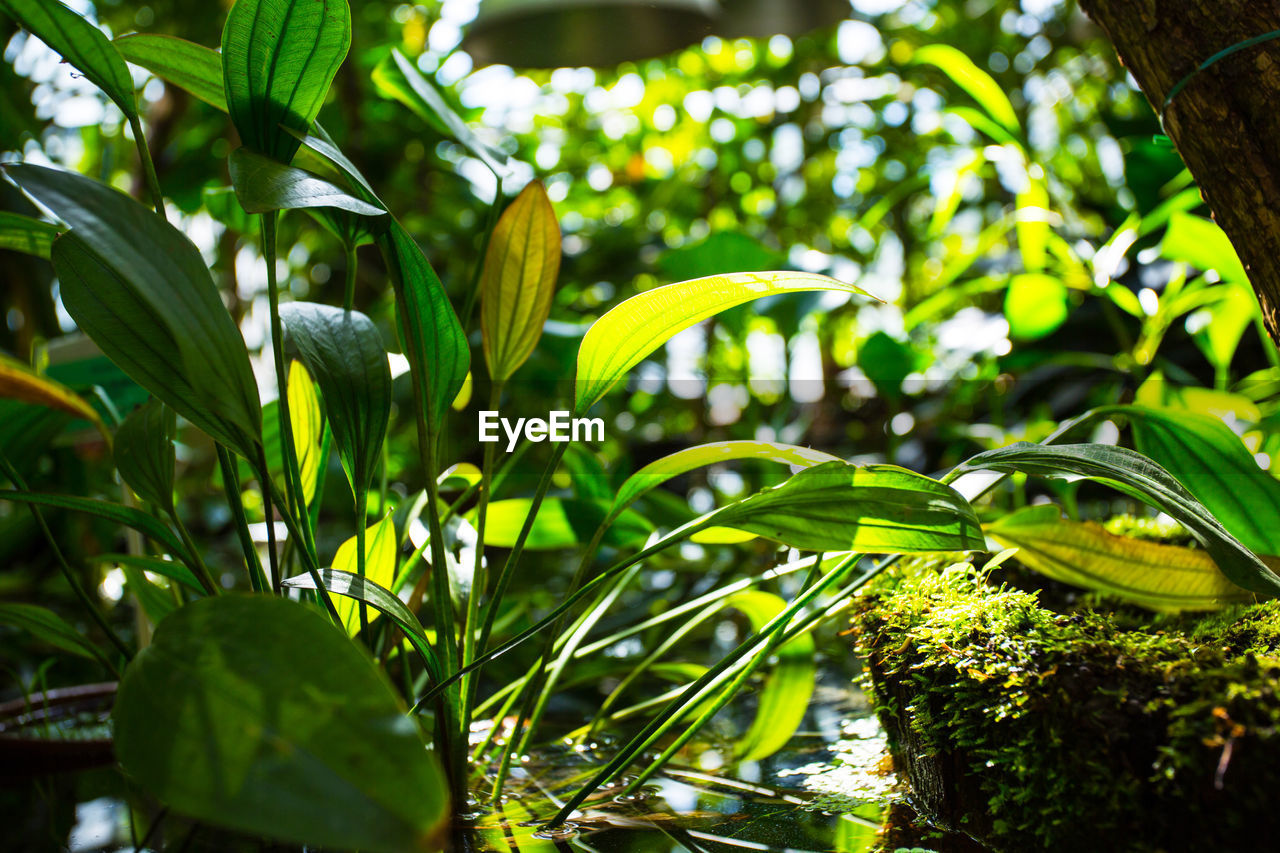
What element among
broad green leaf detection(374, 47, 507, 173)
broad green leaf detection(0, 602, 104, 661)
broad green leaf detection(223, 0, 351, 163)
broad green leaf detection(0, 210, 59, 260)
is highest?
broad green leaf detection(374, 47, 507, 173)

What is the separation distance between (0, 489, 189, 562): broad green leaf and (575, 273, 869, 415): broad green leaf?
10.5 inches

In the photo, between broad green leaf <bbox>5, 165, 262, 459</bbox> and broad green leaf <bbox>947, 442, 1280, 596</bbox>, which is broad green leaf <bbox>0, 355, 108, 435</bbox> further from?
broad green leaf <bbox>947, 442, 1280, 596</bbox>

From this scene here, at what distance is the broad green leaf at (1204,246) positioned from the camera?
2.22ft

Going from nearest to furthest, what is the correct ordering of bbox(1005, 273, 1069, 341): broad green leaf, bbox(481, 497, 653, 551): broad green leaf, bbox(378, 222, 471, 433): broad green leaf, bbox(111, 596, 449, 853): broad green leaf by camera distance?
bbox(111, 596, 449, 853): broad green leaf < bbox(378, 222, 471, 433): broad green leaf < bbox(481, 497, 653, 551): broad green leaf < bbox(1005, 273, 1069, 341): broad green leaf

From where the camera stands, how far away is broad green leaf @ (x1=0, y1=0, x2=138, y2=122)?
41cm

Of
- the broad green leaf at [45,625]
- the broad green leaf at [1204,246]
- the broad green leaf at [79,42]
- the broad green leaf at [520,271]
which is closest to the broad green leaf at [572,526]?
the broad green leaf at [520,271]

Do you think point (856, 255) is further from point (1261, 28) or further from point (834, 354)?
point (1261, 28)

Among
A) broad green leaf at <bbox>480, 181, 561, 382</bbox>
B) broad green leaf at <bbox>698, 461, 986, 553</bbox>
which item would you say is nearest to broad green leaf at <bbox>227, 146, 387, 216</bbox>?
broad green leaf at <bbox>480, 181, 561, 382</bbox>

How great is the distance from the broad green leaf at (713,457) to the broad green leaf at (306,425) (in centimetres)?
27

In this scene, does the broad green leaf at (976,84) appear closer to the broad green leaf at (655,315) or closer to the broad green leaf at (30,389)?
the broad green leaf at (655,315)

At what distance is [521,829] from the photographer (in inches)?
19.0

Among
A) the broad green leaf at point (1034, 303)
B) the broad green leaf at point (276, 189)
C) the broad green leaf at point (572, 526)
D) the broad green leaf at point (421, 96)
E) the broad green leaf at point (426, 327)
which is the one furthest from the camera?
the broad green leaf at point (1034, 303)

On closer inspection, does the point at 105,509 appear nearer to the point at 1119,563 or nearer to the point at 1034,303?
the point at 1119,563

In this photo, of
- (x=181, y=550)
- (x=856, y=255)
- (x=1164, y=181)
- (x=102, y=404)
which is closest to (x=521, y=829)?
(x=181, y=550)
